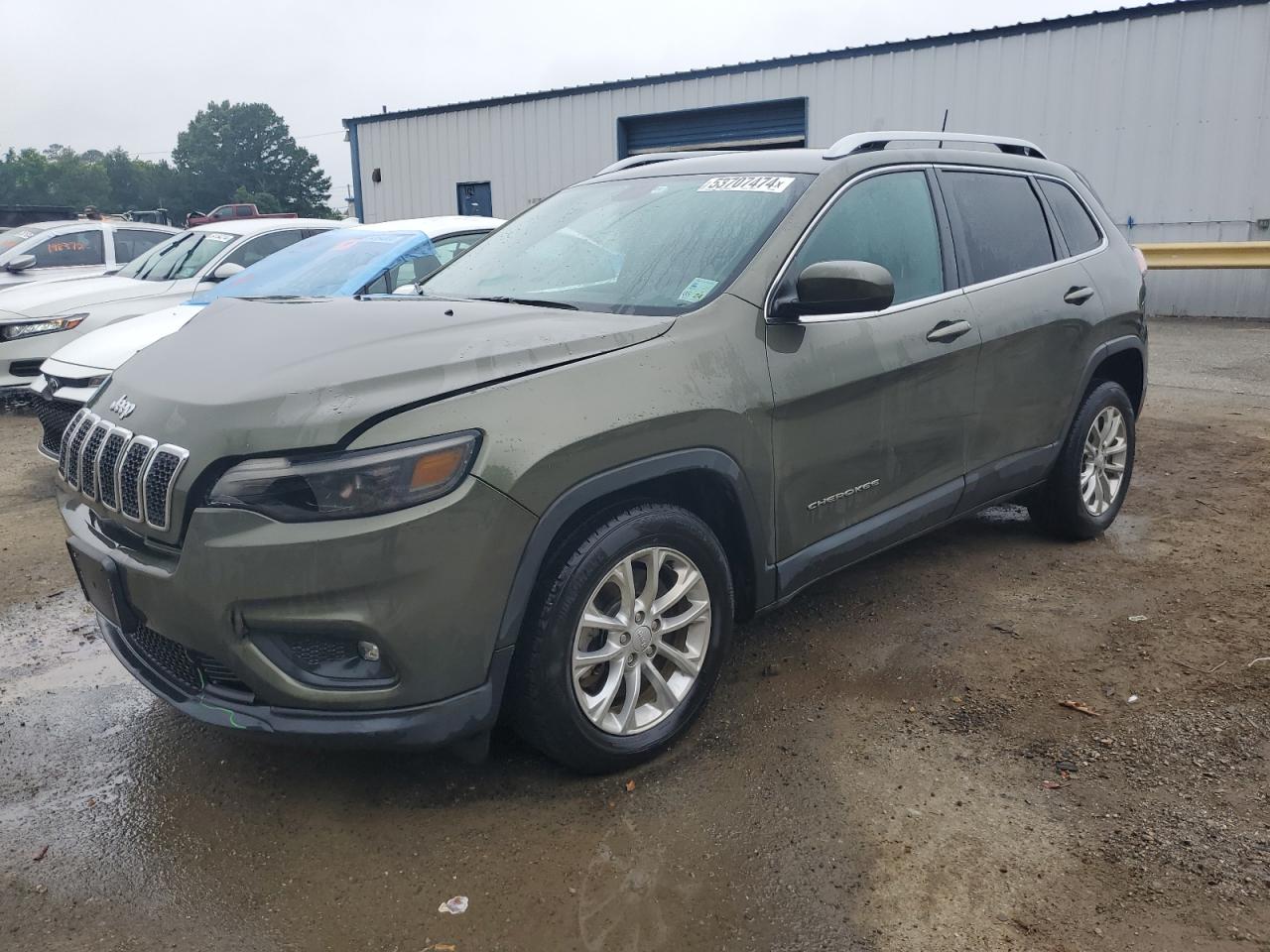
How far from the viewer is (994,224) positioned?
Answer: 13.9ft

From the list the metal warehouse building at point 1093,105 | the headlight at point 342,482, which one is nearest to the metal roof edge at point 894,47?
the metal warehouse building at point 1093,105

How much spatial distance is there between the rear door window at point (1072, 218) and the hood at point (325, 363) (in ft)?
8.39

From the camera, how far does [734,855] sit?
261 centimetres

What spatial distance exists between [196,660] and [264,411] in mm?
709

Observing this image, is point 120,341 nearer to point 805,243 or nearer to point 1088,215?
point 805,243

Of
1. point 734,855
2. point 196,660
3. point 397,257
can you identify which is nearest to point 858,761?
point 734,855

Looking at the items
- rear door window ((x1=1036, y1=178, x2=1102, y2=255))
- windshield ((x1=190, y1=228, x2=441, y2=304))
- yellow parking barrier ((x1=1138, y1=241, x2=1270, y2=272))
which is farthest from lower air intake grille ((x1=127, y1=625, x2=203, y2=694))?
yellow parking barrier ((x1=1138, y1=241, x2=1270, y2=272))

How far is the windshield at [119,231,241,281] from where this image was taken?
8.77m

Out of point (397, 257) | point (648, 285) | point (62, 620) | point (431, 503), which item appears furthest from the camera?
point (397, 257)

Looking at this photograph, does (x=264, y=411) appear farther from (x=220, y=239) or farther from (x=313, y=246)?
(x=220, y=239)

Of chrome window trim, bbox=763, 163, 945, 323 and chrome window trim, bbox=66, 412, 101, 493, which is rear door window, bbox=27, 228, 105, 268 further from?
chrome window trim, bbox=763, 163, 945, 323

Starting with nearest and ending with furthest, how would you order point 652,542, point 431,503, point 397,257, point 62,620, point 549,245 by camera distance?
1. point 431,503
2. point 652,542
3. point 549,245
4. point 62,620
5. point 397,257

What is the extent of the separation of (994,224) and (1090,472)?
137 cm

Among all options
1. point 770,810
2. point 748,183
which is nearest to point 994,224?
point 748,183
